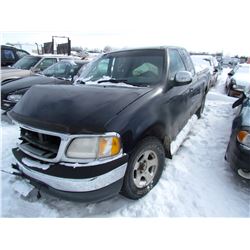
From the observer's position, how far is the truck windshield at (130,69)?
2.81 m

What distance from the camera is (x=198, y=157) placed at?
3.41m

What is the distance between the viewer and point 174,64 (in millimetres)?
3182

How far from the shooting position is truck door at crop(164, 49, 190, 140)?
271cm

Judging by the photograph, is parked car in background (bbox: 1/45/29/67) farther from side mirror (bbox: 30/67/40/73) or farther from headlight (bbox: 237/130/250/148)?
headlight (bbox: 237/130/250/148)

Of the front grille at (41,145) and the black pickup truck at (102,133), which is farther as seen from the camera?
the front grille at (41,145)

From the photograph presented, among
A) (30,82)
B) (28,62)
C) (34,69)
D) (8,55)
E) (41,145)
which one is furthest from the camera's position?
(8,55)

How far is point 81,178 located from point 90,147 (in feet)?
0.92

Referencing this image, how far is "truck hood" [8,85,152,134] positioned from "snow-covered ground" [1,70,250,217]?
2.52 feet

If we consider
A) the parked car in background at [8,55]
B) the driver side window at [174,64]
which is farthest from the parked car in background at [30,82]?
the parked car in background at [8,55]

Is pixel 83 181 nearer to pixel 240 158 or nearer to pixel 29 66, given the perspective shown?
pixel 240 158

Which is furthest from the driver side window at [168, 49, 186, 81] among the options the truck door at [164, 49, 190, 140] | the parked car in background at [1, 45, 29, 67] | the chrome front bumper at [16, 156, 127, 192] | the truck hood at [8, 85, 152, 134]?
the parked car in background at [1, 45, 29, 67]

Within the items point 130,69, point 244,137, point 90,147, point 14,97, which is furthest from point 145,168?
point 14,97

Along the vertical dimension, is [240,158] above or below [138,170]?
above

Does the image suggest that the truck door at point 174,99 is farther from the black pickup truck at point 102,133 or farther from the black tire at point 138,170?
the black tire at point 138,170
